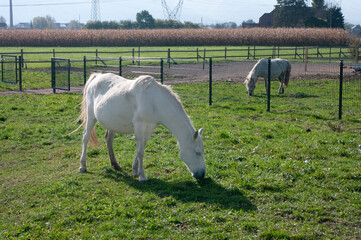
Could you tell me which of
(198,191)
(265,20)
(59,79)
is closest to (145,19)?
(265,20)

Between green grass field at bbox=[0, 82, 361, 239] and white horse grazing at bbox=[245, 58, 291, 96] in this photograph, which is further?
white horse grazing at bbox=[245, 58, 291, 96]

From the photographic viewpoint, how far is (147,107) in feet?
21.2

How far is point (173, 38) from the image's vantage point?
53.4 meters

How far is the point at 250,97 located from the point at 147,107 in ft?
31.1

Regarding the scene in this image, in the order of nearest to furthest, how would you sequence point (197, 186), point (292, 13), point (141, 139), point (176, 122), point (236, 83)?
point (197, 186) < point (176, 122) < point (141, 139) < point (236, 83) < point (292, 13)

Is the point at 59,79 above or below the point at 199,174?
above

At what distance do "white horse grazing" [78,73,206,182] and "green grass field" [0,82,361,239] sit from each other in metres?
0.39

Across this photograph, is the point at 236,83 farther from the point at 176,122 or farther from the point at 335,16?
the point at 335,16

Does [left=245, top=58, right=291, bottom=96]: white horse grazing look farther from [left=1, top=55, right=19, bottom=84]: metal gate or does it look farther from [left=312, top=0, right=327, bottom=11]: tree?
[left=312, top=0, right=327, bottom=11]: tree

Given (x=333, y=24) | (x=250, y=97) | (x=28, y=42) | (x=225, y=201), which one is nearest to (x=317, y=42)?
(x=333, y=24)

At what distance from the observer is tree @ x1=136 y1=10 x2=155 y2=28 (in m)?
81.2

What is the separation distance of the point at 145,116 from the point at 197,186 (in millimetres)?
1331

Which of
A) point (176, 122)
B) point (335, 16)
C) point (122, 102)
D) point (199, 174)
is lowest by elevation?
point (199, 174)

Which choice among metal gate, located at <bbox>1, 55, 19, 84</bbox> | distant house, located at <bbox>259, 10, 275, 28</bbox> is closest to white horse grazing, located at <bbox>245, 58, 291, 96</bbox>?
metal gate, located at <bbox>1, 55, 19, 84</bbox>
